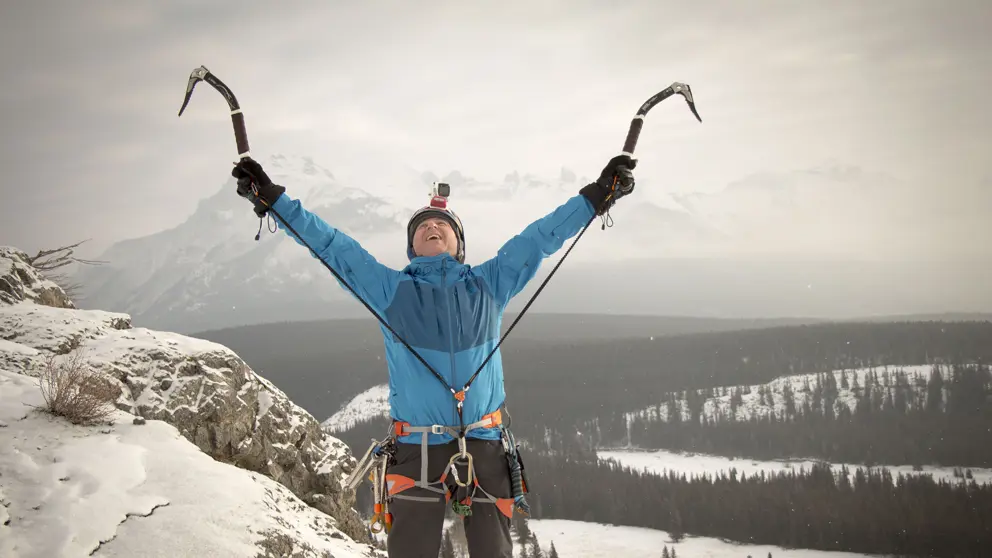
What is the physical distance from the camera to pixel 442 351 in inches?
194

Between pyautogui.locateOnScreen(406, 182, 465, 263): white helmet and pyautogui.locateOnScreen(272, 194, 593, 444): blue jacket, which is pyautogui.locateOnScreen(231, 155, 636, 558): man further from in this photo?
pyautogui.locateOnScreen(406, 182, 465, 263): white helmet

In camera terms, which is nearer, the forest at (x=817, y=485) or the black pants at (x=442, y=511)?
the black pants at (x=442, y=511)

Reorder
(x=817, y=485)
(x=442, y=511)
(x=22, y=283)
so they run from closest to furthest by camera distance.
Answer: (x=442, y=511) → (x=22, y=283) → (x=817, y=485)

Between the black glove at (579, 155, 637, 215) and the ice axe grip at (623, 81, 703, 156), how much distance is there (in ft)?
1.10

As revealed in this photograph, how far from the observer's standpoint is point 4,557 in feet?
17.7

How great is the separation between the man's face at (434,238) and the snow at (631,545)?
382 feet

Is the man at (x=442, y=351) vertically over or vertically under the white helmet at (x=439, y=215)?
under

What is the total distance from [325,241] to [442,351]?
1.50 m

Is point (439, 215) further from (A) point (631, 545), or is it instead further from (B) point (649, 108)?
(A) point (631, 545)

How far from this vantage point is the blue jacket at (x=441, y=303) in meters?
4.92

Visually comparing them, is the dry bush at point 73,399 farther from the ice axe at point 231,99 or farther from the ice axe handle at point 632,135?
the ice axe handle at point 632,135

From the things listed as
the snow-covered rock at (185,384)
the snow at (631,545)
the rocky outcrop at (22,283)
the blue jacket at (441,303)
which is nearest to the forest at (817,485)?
the snow at (631,545)

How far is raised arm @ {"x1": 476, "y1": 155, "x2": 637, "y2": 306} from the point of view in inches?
203

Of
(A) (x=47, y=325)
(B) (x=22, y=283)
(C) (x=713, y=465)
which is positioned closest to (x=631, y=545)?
(C) (x=713, y=465)
